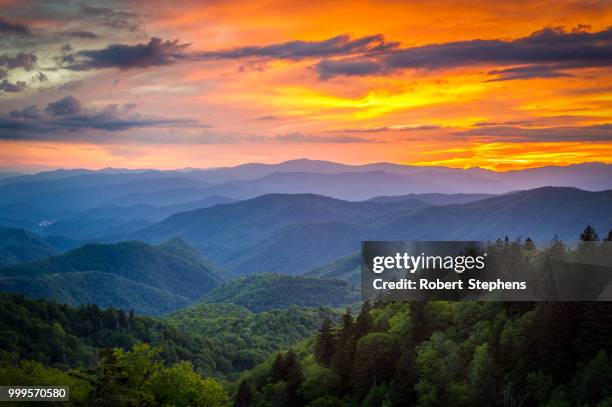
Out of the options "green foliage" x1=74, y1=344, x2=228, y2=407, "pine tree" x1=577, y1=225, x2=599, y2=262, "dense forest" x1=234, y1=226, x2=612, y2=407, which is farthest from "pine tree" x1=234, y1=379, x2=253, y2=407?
"pine tree" x1=577, y1=225, x2=599, y2=262

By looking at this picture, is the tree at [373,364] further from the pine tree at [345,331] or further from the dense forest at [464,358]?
the pine tree at [345,331]

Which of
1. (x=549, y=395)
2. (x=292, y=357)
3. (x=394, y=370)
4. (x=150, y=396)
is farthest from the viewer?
(x=292, y=357)

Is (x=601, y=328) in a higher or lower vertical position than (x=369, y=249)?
lower

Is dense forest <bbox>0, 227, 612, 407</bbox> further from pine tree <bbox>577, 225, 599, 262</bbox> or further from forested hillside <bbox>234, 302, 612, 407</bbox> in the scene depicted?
pine tree <bbox>577, 225, 599, 262</bbox>

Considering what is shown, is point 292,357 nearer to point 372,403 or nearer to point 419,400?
point 372,403

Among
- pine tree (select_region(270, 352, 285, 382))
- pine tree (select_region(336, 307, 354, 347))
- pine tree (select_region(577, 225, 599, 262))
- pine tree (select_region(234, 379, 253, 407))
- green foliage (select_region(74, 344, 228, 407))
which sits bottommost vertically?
pine tree (select_region(234, 379, 253, 407))

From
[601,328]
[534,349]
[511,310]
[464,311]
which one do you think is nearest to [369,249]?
[464,311]

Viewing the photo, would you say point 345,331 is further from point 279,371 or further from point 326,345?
point 279,371

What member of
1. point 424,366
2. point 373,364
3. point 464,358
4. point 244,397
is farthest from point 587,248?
point 244,397

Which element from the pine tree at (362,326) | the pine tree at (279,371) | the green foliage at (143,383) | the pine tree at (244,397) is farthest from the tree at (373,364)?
the green foliage at (143,383)
